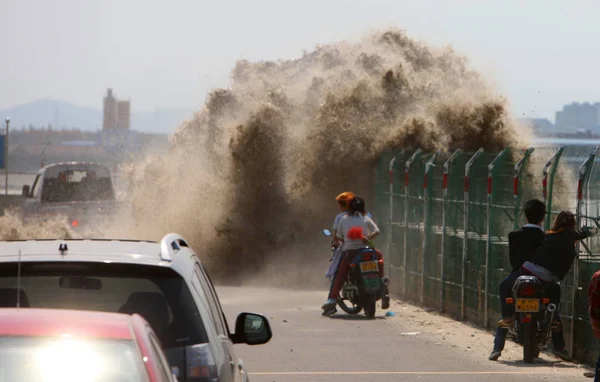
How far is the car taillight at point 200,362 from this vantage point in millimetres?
5371

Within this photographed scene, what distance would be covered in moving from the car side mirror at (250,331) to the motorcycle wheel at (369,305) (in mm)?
10419

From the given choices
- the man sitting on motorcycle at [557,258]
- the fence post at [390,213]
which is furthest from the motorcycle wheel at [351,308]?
the man sitting on motorcycle at [557,258]

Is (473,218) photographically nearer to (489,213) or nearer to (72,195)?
(489,213)

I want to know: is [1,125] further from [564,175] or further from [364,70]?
[564,175]

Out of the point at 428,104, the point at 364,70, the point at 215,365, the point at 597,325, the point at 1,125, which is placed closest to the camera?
the point at 215,365

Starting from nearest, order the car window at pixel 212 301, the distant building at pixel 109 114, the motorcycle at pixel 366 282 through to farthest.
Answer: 1. the car window at pixel 212 301
2. the motorcycle at pixel 366 282
3. the distant building at pixel 109 114

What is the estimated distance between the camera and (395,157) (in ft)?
69.7

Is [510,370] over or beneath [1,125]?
beneath

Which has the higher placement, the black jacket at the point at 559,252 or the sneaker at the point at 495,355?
the black jacket at the point at 559,252

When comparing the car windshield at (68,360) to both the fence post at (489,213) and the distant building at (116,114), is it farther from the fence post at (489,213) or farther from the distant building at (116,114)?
the distant building at (116,114)

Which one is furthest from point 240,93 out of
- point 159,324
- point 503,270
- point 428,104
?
point 159,324

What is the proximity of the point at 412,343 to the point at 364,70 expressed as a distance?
1357 centimetres

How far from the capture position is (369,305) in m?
17.3

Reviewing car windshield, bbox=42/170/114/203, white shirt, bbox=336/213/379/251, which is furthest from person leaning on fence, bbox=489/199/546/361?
car windshield, bbox=42/170/114/203
